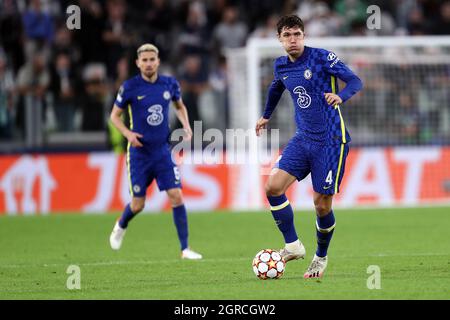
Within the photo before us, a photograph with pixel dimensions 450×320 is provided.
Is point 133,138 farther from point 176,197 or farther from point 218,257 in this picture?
point 218,257

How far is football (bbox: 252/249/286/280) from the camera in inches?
353

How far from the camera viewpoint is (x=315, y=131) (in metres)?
9.13

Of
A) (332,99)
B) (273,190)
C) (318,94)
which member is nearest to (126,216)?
(273,190)

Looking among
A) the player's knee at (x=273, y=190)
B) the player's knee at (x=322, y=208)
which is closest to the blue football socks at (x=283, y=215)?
the player's knee at (x=273, y=190)

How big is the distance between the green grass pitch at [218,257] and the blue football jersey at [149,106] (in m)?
1.34

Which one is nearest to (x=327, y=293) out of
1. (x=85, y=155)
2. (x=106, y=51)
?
(x=85, y=155)

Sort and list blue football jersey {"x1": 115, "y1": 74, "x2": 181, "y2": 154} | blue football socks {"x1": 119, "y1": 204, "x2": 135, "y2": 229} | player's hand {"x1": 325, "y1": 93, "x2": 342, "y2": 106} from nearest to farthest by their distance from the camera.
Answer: player's hand {"x1": 325, "y1": 93, "x2": 342, "y2": 106} → blue football jersey {"x1": 115, "y1": 74, "x2": 181, "y2": 154} → blue football socks {"x1": 119, "y1": 204, "x2": 135, "y2": 229}

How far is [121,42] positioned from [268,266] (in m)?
11.1

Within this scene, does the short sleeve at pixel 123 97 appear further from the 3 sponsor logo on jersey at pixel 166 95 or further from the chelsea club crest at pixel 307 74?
the chelsea club crest at pixel 307 74

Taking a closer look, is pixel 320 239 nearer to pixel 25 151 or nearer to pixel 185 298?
pixel 185 298

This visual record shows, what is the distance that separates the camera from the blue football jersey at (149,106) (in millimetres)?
11820

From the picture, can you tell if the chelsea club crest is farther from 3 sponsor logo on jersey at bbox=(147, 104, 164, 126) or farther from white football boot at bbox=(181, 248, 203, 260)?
3 sponsor logo on jersey at bbox=(147, 104, 164, 126)

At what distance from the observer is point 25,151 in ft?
58.9

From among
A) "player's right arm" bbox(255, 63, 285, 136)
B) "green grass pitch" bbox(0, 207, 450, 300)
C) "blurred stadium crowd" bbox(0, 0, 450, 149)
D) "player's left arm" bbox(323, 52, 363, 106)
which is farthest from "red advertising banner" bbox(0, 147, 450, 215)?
"player's left arm" bbox(323, 52, 363, 106)
